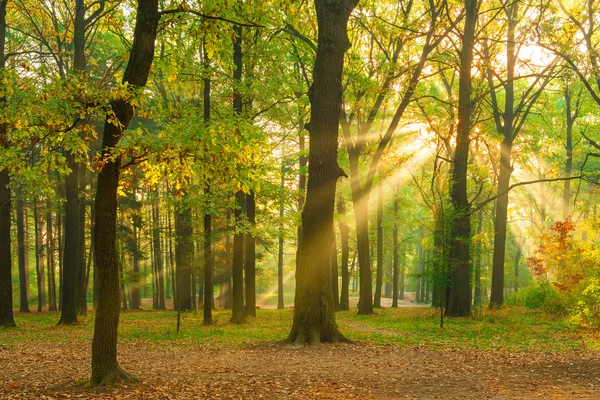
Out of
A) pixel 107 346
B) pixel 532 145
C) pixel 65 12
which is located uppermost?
pixel 65 12

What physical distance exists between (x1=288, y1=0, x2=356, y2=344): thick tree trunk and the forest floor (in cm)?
78

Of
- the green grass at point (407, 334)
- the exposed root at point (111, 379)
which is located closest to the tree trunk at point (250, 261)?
the green grass at point (407, 334)

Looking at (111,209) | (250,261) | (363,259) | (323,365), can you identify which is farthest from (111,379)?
(363,259)

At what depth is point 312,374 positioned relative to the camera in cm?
821

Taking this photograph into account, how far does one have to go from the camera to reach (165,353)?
36.4 ft

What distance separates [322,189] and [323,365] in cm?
422

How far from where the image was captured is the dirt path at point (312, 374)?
686cm

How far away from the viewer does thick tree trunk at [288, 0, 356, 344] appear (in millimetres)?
11352

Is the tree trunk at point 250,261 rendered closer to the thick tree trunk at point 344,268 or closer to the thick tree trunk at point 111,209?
the thick tree trunk at point 344,268

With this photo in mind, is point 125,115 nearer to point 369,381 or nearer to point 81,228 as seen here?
point 369,381

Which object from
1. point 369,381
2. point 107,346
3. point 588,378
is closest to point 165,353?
point 107,346

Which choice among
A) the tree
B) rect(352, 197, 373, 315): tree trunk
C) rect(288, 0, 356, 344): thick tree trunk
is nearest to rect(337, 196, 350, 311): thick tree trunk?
rect(352, 197, 373, 315): tree trunk

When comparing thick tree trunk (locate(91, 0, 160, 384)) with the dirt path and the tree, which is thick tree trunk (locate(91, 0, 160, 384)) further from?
the tree

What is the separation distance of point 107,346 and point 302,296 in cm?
516
